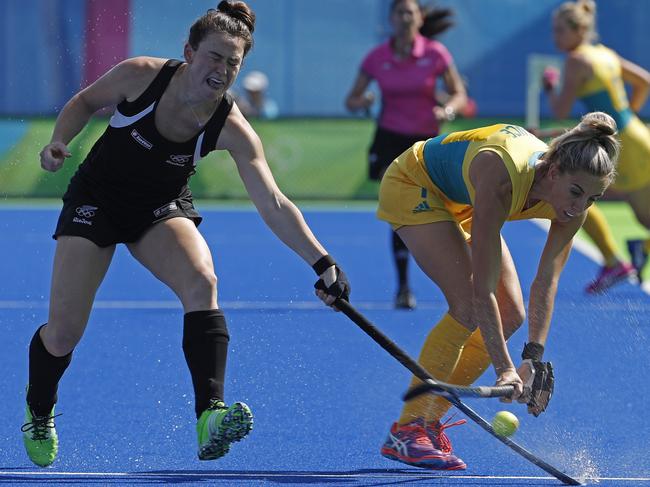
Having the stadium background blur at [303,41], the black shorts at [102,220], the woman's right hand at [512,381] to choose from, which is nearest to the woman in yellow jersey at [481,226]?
the woman's right hand at [512,381]

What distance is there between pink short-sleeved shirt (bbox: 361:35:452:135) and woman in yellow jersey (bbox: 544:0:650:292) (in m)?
0.83

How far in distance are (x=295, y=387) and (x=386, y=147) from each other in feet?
10.4

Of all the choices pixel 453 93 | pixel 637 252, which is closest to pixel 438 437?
pixel 453 93

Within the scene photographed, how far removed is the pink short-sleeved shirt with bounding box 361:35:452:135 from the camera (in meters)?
9.05

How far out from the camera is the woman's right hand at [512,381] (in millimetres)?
4340

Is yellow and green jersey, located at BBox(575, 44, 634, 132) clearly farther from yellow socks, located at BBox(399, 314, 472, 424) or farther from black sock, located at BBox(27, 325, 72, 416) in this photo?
black sock, located at BBox(27, 325, 72, 416)

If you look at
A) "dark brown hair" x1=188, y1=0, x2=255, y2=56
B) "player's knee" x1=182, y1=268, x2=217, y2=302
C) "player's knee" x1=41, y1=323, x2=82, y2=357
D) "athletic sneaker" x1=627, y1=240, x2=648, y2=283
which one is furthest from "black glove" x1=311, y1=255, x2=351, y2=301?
"athletic sneaker" x1=627, y1=240, x2=648, y2=283

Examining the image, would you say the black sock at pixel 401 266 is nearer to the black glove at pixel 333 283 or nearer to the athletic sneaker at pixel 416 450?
the athletic sneaker at pixel 416 450

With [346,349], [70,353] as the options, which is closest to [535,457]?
[70,353]

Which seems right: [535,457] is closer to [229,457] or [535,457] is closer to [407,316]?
[229,457]

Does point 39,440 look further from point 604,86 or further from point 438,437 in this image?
point 604,86

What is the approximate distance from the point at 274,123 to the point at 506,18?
16.6 ft

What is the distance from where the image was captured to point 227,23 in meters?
4.42

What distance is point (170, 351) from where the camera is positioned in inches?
281
